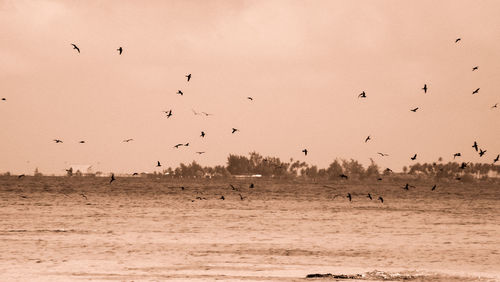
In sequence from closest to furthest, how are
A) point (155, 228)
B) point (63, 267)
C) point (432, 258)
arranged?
point (63, 267) < point (432, 258) < point (155, 228)

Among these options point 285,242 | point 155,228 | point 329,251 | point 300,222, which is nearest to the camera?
point 329,251

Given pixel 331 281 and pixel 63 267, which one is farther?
pixel 63 267

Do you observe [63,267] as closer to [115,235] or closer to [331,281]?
[331,281]

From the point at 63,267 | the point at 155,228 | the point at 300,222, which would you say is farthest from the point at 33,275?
the point at 300,222

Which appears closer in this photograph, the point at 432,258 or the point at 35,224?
the point at 432,258

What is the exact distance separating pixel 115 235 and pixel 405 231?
74.6 ft

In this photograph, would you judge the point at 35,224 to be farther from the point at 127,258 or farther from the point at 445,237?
the point at 445,237

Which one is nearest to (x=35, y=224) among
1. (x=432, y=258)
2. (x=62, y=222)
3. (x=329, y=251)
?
(x=62, y=222)

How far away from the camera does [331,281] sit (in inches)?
1024

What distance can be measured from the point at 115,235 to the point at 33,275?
65.8ft

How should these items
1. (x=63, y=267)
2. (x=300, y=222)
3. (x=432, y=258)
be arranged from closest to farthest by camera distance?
(x=63, y=267)
(x=432, y=258)
(x=300, y=222)

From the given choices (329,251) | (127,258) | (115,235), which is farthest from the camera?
(115,235)

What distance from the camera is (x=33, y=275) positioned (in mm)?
27203

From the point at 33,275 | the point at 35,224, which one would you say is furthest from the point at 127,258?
the point at 35,224
